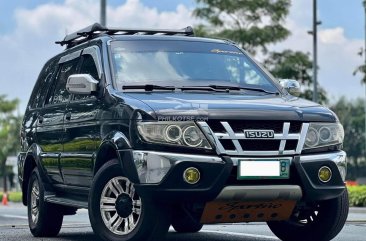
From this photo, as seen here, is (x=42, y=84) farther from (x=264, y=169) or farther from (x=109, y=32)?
(x=264, y=169)

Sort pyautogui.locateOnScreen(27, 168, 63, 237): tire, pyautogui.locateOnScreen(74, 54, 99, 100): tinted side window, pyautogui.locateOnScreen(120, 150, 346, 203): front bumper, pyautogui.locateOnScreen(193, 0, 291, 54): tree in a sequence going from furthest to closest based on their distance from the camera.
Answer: pyautogui.locateOnScreen(193, 0, 291, 54): tree
pyautogui.locateOnScreen(27, 168, 63, 237): tire
pyautogui.locateOnScreen(74, 54, 99, 100): tinted side window
pyautogui.locateOnScreen(120, 150, 346, 203): front bumper

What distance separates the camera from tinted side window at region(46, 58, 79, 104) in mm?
8875

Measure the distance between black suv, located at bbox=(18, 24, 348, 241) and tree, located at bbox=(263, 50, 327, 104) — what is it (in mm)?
30973

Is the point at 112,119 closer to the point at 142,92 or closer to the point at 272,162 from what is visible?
the point at 142,92

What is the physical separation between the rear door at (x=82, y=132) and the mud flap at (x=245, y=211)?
1381mm

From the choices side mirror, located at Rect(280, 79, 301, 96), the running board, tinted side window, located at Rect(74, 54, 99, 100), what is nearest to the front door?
the running board

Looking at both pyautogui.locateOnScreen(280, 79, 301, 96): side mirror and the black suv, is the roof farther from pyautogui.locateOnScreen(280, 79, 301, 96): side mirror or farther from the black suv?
pyautogui.locateOnScreen(280, 79, 301, 96): side mirror

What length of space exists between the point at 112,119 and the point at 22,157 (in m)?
3.17

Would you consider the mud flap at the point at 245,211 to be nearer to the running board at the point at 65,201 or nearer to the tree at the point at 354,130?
the running board at the point at 65,201

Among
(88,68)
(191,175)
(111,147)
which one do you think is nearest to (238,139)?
(191,175)

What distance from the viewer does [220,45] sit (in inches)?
335


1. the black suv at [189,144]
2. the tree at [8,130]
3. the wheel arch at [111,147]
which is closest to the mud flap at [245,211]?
the black suv at [189,144]

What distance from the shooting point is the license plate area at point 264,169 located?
6381 millimetres

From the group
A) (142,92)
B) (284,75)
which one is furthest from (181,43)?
(284,75)
